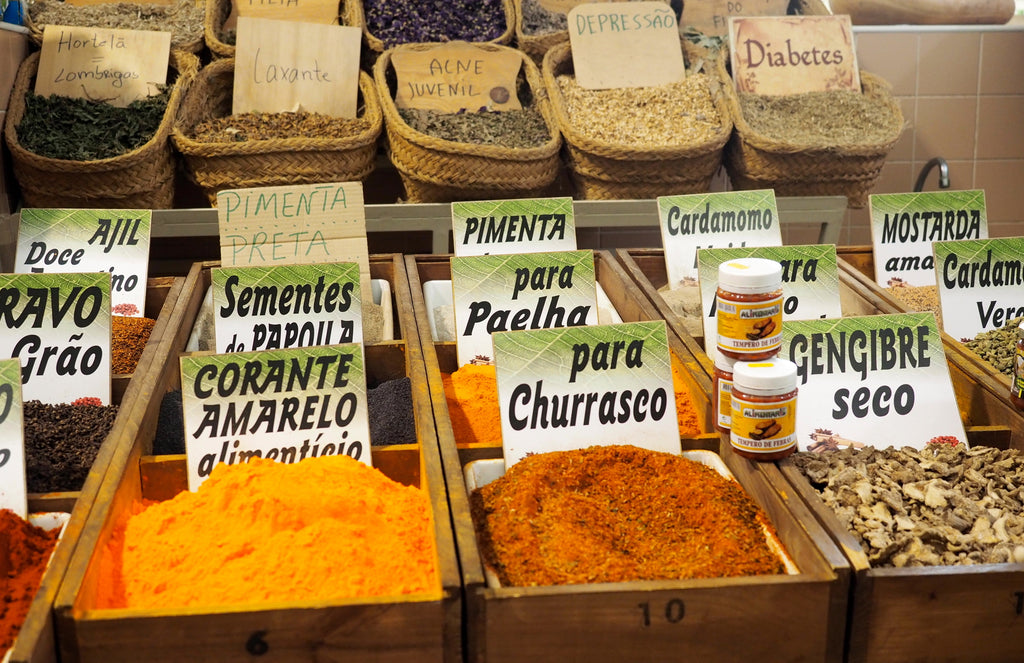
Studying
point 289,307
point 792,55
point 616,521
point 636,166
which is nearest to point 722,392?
point 616,521

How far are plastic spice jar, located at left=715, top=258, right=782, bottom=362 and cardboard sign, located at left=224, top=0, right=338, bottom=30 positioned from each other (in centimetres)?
222

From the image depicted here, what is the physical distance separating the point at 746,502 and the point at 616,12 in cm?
220

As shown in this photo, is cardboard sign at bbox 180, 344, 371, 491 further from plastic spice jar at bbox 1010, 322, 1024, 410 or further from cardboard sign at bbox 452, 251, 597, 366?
plastic spice jar at bbox 1010, 322, 1024, 410

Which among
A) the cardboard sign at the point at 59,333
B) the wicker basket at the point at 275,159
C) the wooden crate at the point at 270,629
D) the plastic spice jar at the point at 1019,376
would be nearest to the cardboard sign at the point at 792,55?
the wicker basket at the point at 275,159

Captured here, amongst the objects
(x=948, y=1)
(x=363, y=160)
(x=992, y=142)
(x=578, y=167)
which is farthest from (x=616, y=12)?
(x=992, y=142)

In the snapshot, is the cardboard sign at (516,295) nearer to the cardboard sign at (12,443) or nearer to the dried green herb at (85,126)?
the cardboard sign at (12,443)

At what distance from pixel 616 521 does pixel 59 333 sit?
1.12 metres

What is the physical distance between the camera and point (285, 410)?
152 cm

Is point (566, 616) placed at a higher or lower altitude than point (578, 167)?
higher

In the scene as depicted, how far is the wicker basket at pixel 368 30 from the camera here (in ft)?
10.2

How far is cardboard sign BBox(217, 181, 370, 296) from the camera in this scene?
7.00ft

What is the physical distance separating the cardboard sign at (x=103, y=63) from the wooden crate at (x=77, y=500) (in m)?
1.07

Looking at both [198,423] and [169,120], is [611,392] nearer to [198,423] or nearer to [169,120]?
[198,423]

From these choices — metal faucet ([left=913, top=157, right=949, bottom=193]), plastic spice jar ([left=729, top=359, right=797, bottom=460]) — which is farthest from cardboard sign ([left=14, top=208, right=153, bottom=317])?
metal faucet ([left=913, top=157, right=949, bottom=193])
